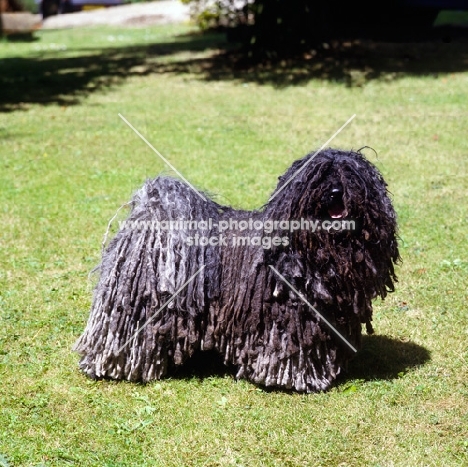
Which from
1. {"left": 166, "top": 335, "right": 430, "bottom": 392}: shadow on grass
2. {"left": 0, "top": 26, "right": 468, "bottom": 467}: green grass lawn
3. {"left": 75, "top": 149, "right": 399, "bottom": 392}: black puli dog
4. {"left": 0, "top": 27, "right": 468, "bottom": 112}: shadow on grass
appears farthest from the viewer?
{"left": 0, "top": 27, "right": 468, "bottom": 112}: shadow on grass

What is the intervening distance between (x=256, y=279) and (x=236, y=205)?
373 cm

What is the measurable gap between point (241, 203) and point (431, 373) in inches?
152

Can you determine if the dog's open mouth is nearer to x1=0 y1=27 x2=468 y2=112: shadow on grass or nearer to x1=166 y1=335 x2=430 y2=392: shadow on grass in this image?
x1=166 y1=335 x2=430 y2=392: shadow on grass

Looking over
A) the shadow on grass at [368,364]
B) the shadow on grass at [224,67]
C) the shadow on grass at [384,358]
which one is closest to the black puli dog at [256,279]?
the shadow on grass at [368,364]

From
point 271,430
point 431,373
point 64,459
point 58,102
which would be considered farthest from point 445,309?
point 58,102

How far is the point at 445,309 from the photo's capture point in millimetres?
6145

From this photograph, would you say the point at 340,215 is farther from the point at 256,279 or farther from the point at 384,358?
the point at 384,358

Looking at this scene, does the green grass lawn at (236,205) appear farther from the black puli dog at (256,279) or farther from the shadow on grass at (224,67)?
the black puli dog at (256,279)

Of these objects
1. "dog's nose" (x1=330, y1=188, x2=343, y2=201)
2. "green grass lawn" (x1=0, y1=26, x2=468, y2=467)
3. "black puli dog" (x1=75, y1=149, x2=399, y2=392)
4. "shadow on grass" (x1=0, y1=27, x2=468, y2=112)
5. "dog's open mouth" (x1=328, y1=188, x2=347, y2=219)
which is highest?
"dog's nose" (x1=330, y1=188, x2=343, y2=201)

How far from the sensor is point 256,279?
4820 millimetres

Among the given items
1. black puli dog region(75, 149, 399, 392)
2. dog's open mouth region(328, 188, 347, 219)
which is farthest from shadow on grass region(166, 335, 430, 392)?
dog's open mouth region(328, 188, 347, 219)

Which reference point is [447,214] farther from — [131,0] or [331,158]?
[131,0]

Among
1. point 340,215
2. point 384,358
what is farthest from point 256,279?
point 384,358

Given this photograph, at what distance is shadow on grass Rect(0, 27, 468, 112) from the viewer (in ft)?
50.9
